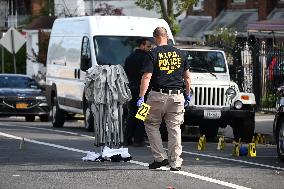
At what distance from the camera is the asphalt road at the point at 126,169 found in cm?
1327

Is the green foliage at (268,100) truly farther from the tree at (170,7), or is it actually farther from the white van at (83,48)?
the white van at (83,48)

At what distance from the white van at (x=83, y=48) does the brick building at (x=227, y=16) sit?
12860mm

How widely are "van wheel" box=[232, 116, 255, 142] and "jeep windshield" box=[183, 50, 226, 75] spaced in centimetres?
141

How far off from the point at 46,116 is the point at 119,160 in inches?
670

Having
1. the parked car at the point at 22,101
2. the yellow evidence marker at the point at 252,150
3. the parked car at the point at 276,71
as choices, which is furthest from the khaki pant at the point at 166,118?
the parked car at the point at 22,101

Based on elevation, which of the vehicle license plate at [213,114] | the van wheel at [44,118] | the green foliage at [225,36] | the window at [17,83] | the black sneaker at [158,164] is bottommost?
the van wheel at [44,118]

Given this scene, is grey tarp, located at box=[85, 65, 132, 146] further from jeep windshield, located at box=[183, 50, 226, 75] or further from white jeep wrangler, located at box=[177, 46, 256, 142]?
jeep windshield, located at box=[183, 50, 226, 75]

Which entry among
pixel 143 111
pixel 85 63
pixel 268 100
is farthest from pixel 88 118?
pixel 143 111

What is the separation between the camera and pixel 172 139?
587 inches

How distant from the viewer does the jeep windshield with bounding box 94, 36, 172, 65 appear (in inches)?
942

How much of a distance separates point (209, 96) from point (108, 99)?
605 centimetres

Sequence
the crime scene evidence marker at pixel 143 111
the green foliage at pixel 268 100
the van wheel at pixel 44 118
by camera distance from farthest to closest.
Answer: the van wheel at pixel 44 118 < the green foliage at pixel 268 100 < the crime scene evidence marker at pixel 143 111

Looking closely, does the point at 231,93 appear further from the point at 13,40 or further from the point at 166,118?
the point at 13,40

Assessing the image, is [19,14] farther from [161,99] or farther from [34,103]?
[161,99]
